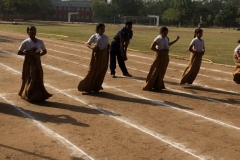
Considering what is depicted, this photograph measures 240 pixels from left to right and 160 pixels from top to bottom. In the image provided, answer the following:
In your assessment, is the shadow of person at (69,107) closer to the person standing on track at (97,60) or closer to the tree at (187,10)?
the person standing on track at (97,60)

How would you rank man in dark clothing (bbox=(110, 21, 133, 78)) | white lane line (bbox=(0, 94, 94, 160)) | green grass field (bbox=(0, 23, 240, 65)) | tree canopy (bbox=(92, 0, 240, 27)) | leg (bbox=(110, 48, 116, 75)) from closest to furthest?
white lane line (bbox=(0, 94, 94, 160)) → man in dark clothing (bbox=(110, 21, 133, 78)) → leg (bbox=(110, 48, 116, 75)) → green grass field (bbox=(0, 23, 240, 65)) → tree canopy (bbox=(92, 0, 240, 27))

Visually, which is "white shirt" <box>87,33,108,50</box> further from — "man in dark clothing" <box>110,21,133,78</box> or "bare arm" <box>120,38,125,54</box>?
"bare arm" <box>120,38,125,54</box>

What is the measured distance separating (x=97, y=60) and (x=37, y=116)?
2.62 m

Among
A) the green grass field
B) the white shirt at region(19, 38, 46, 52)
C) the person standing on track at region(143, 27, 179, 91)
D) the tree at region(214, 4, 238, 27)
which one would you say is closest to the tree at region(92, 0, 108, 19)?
the tree at region(214, 4, 238, 27)

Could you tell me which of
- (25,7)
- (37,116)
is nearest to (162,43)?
(37,116)

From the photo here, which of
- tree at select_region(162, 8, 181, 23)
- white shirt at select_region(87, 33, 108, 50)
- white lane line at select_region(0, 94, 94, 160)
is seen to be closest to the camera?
white lane line at select_region(0, 94, 94, 160)

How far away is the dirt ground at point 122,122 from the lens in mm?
5867

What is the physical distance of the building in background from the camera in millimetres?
115812

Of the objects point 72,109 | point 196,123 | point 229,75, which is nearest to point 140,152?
point 196,123

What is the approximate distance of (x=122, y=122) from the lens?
744 centimetres

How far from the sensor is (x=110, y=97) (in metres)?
9.60

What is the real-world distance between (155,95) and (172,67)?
5833 millimetres

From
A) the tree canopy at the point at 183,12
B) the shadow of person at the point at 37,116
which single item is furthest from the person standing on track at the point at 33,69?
the tree canopy at the point at 183,12

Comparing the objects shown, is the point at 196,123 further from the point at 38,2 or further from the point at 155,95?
the point at 38,2
